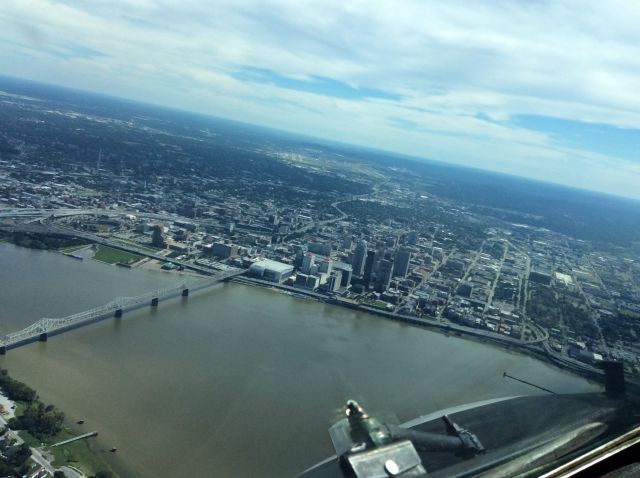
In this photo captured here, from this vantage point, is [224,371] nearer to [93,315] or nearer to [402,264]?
[93,315]

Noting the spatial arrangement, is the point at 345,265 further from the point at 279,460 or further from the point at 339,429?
the point at 339,429

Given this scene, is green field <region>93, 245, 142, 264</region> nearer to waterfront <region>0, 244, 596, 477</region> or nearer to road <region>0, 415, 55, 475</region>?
waterfront <region>0, 244, 596, 477</region>

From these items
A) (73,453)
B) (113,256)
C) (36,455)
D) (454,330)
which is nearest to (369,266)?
(454,330)

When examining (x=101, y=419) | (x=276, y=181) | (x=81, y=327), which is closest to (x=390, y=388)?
(x=101, y=419)

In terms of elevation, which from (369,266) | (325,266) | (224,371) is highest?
(369,266)

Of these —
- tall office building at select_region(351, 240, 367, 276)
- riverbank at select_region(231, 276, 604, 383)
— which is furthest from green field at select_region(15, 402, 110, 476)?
tall office building at select_region(351, 240, 367, 276)

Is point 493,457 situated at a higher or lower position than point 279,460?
higher

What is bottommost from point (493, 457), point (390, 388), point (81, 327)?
point (81, 327)
